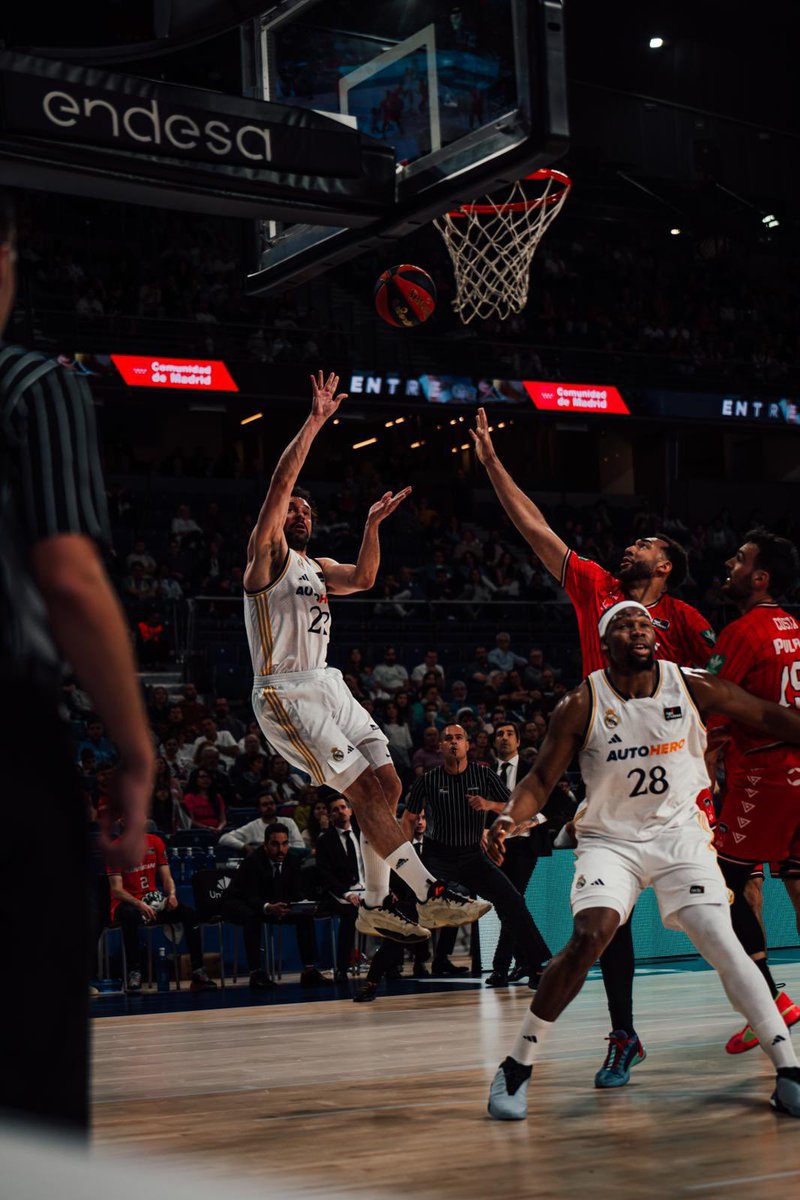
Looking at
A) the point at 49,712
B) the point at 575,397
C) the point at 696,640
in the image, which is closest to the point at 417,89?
the point at 696,640

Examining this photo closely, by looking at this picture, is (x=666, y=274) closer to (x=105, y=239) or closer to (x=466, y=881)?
(x=105, y=239)

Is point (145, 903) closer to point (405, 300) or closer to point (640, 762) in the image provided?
point (405, 300)

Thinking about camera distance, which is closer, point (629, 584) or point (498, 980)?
point (629, 584)

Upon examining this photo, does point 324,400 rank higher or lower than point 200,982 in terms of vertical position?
higher

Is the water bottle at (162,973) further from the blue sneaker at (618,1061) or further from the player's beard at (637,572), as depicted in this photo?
the player's beard at (637,572)

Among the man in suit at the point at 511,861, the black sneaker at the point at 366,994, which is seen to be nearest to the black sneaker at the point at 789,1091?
the black sneaker at the point at 366,994

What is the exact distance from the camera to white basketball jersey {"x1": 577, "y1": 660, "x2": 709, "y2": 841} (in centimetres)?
535

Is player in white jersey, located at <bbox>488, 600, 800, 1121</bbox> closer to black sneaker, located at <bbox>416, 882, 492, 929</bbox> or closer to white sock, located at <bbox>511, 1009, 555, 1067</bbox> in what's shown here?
white sock, located at <bbox>511, 1009, 555, 1067</bbox>

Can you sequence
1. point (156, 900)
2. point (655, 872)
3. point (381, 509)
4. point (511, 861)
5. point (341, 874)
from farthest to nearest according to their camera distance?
point (341, 874) → point (511, 861) → point (156, 900) → point (381, 509) → point (655, 872)

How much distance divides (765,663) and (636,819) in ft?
4.64

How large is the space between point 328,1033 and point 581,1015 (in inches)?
65.2

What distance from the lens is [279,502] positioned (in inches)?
→ 266

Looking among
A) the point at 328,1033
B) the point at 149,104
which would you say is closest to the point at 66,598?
the point at 149,104

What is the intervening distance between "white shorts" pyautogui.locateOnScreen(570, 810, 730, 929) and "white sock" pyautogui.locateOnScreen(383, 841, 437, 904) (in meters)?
1.79
